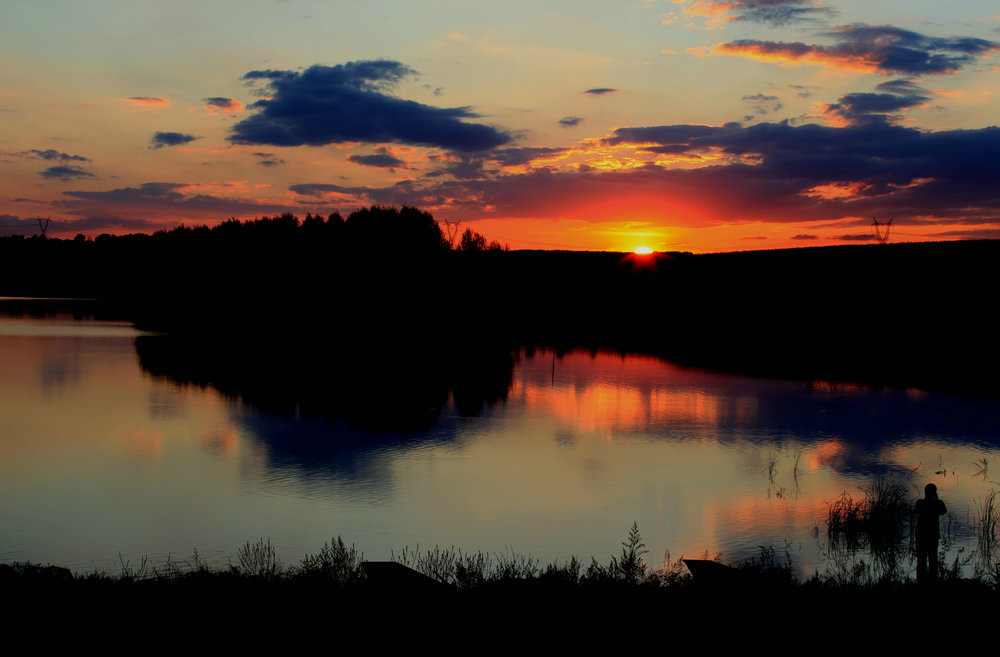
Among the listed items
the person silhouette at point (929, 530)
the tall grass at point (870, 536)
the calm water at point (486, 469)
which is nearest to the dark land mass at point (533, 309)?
the calm water at point (486, 469)

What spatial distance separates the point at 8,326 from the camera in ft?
271

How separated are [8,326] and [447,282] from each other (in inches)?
2188

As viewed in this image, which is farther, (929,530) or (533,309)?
(533,309)

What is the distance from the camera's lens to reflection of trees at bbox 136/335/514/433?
127ft

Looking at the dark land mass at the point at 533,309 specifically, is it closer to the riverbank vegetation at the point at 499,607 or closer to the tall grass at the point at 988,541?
the tall grass at the point at 988,541

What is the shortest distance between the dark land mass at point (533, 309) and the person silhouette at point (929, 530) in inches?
1074

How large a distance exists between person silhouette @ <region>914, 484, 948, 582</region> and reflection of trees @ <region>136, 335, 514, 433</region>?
22394 millimetres

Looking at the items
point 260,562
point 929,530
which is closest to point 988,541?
point 929,530

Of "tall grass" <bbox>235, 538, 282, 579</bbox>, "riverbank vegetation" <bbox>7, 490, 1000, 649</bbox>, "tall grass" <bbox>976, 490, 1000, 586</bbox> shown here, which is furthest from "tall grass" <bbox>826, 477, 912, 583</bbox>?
"tall grass" <bbox>235, 538, 282, 579</bbox>

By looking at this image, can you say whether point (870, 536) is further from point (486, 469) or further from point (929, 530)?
point (486, 469)

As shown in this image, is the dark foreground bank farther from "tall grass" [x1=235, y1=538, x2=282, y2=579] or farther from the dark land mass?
the dark land mass

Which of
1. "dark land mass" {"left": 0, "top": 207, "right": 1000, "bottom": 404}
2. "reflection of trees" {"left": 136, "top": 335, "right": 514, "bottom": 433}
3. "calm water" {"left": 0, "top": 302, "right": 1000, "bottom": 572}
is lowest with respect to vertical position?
"calm water" {"left": 0, "top": 302, "right": 1000, "bottom": 572}

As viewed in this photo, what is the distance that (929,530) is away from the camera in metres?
14.1

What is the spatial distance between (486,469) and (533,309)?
7897 centimetres
